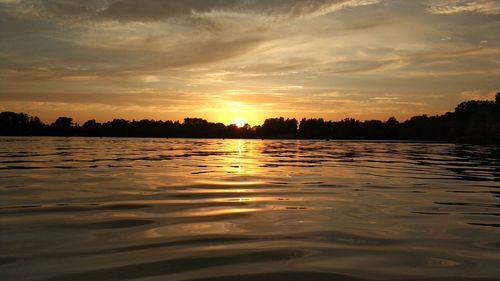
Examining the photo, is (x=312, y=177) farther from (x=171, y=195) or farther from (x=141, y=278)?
(x=141, y=278)

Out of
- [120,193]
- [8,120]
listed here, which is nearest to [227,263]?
[120,193]

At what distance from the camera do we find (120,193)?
37.9 ft

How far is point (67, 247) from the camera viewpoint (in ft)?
18.9

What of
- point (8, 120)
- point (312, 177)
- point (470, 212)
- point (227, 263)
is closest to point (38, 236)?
point (227, 263)

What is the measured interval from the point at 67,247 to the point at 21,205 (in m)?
4.53

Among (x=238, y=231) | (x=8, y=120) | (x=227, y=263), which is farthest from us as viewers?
(x=8, y=120)

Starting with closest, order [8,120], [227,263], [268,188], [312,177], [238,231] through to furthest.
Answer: [227,263]
[238,231]
[268,188]
[312,177]
[8,120]

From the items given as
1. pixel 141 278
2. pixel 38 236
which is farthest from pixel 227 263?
pixel 38 236

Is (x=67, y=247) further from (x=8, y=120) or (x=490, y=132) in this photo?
(x=8, y=120)

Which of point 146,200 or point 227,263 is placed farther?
point 146,200

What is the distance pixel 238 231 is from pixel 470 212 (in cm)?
550

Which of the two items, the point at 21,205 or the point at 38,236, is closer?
the point at 38,236

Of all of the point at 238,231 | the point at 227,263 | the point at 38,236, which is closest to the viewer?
the point at 227,263

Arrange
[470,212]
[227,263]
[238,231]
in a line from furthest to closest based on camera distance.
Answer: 1. [470,212]
2. [238,231]
3. [227,263]
